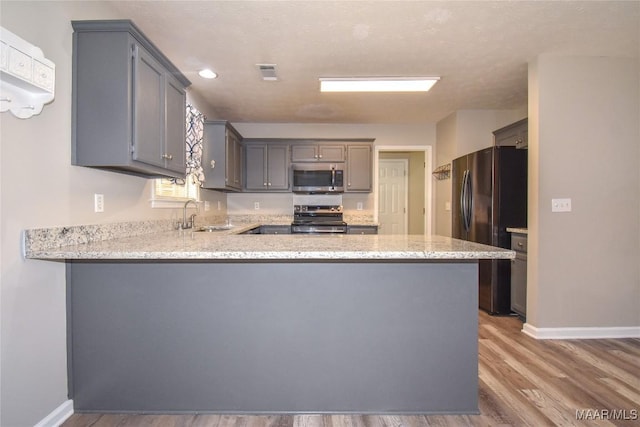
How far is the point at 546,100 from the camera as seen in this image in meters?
2.65

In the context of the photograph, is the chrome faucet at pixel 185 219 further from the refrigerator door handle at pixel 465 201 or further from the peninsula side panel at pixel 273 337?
the refrigerator door handle at pixel 465 201

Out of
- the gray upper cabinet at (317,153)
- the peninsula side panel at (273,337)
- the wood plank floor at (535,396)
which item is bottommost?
the wood plank floor at (535,396)

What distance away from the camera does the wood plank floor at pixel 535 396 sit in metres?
1.58

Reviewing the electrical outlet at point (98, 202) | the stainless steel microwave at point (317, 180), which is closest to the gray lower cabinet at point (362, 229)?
the stainless steel microwave at point (317, 180)

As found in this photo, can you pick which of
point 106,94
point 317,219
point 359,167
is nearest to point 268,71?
point 106,94

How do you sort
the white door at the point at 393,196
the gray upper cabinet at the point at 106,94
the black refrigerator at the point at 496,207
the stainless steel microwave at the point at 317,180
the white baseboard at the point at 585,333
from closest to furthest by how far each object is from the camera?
the gray upper cabinet at the point at 106,94
the white baseboard at the point at 585,333
the black refrigerator at the point at 496,207
the stainless steel microwave at the point at 317,180
the white door at the point at 393,196

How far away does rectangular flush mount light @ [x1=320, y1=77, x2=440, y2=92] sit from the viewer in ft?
9.36

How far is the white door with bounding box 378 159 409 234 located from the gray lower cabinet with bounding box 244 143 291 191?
2.30 metres

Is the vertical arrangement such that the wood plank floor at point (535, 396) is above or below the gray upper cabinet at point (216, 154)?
below

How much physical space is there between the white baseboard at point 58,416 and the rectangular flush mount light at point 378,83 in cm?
297

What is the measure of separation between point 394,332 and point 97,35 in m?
2.30

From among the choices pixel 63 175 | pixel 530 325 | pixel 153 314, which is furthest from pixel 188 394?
pixel 530 325

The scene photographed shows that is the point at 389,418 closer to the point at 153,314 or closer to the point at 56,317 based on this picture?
the point at 153,314

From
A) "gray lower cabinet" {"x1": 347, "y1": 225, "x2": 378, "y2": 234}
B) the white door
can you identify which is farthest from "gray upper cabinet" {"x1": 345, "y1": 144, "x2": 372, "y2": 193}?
the white door
